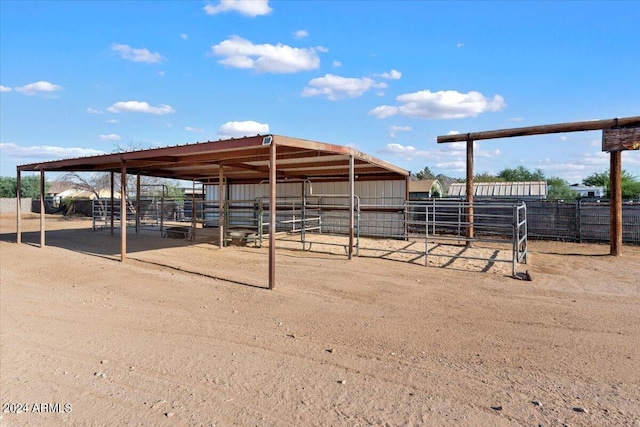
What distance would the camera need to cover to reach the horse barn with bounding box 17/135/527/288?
8430 millimetres

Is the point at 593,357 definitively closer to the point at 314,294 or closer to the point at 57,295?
the point at 314,294

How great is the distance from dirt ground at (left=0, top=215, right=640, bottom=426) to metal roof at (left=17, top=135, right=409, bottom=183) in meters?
2.37

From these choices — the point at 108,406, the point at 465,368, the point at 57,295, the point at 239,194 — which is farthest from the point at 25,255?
the point at 465,368

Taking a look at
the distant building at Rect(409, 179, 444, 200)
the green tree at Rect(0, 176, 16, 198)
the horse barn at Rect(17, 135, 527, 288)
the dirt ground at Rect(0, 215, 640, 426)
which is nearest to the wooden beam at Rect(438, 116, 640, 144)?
the horse barn at Rect(17, 135, 527, 288)

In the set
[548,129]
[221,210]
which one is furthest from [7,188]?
[548,129]

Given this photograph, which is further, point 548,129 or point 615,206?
point 548,129

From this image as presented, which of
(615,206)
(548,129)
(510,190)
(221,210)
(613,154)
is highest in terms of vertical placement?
(548,129)

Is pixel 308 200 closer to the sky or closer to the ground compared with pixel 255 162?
closer to the ground

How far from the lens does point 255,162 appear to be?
36.6ft

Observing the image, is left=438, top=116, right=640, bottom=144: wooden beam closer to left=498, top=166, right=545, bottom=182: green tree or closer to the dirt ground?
the dirt ground

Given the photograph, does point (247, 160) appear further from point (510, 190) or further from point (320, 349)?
point (510, 190)

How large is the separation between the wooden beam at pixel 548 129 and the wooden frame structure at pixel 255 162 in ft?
7.41

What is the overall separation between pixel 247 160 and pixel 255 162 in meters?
0.92

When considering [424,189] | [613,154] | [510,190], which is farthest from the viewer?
[424,189]
